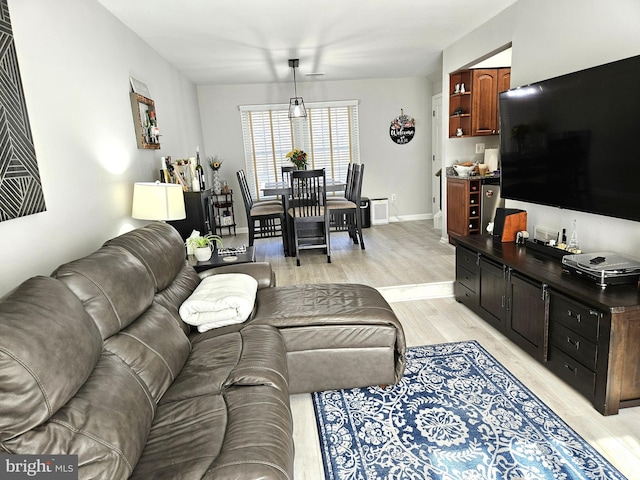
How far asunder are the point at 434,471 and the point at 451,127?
4.41 metres

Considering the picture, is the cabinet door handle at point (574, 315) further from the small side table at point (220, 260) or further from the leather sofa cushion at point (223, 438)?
the small side table at point (220, 260)

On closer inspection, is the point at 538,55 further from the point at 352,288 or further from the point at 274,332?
the point at 274,332

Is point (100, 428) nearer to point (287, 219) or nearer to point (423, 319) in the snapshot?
point (423, 319)

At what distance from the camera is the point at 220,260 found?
3.36 m

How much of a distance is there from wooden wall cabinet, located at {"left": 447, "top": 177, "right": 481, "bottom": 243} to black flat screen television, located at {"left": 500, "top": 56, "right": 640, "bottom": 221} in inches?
54.8

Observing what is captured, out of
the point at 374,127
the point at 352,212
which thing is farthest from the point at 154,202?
the point at 374,127

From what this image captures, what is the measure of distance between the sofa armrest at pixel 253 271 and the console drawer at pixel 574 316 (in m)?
1.83

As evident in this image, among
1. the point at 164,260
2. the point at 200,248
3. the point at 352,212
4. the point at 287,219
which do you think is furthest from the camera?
the point at 352,212

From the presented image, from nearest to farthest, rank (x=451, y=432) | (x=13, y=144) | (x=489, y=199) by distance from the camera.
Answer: (x=13, y=144)
(x=451, y=432)
(x=489, y=199)

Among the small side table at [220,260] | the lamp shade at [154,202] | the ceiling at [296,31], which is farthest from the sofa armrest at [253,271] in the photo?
the ceiling at [296,31]

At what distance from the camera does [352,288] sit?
2816 mm

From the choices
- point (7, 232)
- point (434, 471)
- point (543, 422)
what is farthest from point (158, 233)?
point (543, 422)

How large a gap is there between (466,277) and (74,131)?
10.1ft

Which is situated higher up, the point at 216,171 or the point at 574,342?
the point at 216,171
